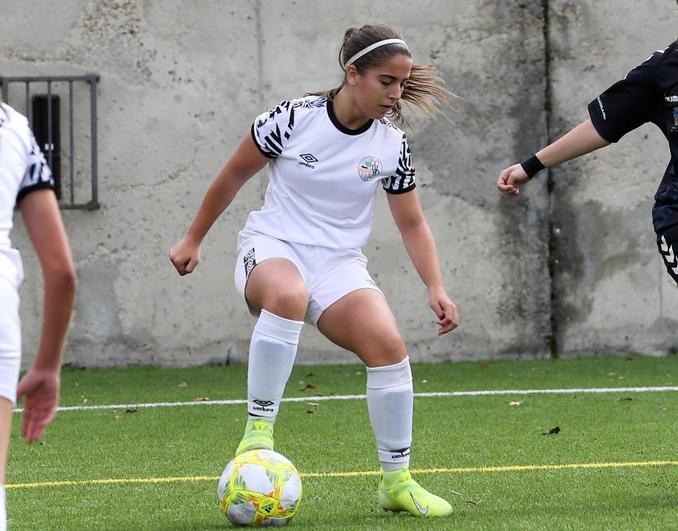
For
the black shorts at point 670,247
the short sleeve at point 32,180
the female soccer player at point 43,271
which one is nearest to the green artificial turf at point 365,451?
the black shorts at point 670,247

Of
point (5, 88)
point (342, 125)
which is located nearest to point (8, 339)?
point (342, 125)

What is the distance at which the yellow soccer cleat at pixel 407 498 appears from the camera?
4504 millimetres

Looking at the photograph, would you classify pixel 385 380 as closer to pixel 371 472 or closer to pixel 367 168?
pixel 367 168

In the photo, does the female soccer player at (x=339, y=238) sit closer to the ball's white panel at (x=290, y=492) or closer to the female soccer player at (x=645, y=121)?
the ball's white panel at (x=290, y=492)

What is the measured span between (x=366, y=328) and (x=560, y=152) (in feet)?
3.34

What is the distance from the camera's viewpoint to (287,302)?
14.7 ft

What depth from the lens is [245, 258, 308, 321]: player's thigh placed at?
14.8 ft

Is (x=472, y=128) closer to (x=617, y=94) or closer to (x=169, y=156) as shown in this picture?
(x=169, y=156)

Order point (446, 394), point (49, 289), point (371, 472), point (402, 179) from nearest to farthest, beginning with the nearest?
point (49, 289)
point (402, 179)
point (371, 472)
point (446, 394)

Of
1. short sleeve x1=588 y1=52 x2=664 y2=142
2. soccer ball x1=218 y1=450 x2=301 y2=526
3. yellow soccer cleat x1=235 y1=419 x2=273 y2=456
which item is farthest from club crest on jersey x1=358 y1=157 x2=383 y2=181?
soccer ball x1=218 y1=450 x2=301 y2=526

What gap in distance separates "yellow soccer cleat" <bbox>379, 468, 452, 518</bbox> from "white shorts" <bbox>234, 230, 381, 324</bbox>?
0.62 meters

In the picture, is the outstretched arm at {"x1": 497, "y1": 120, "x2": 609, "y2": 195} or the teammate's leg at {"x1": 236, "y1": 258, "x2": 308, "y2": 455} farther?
the outstretched arm at {"x1": 497, "y1": 120, "x2": 609, "y2": 195}

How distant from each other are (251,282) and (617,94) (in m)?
1.48

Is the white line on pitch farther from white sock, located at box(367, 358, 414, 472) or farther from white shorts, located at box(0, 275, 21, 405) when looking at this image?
white shorts, located at box(0, 275, 21, 405)
